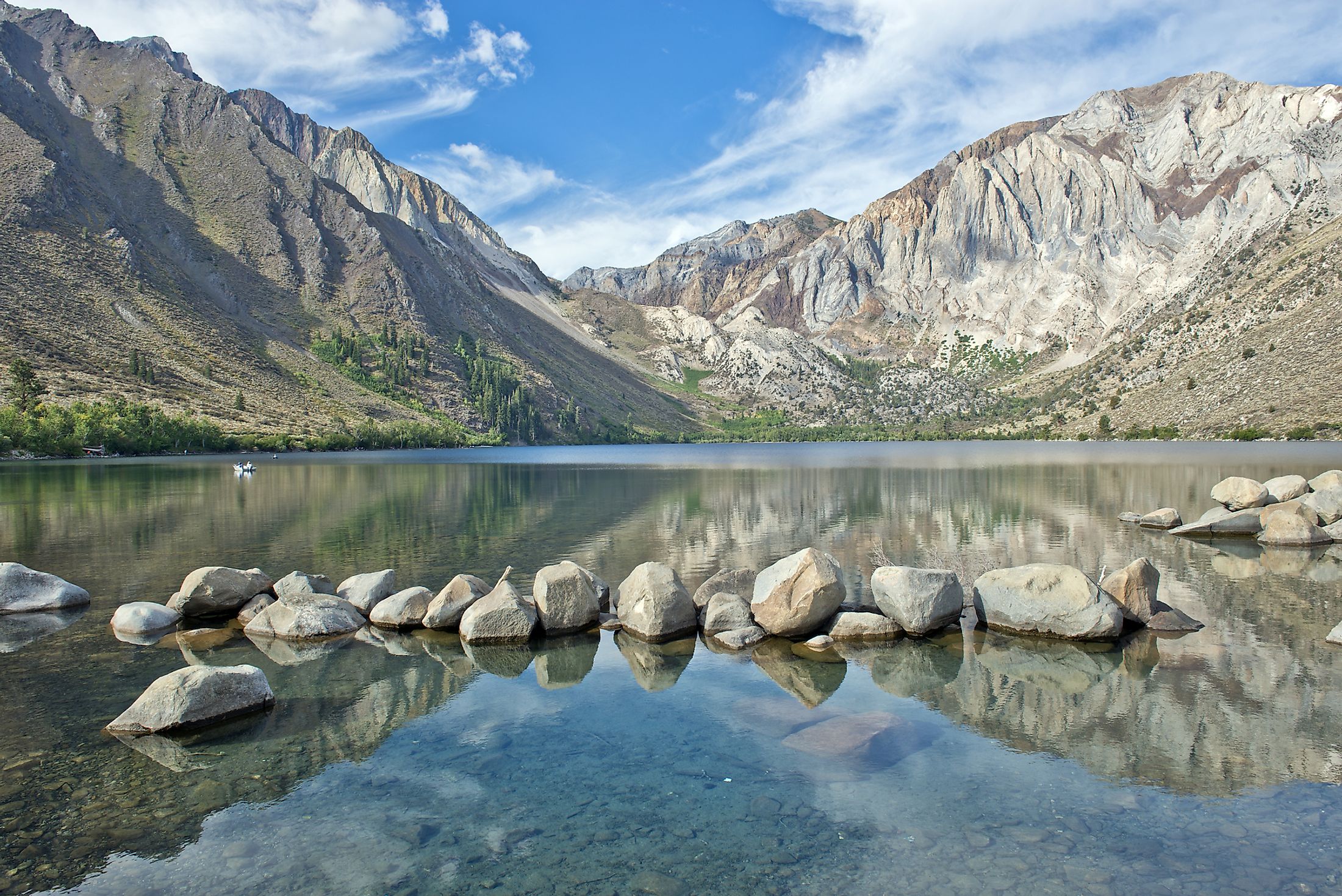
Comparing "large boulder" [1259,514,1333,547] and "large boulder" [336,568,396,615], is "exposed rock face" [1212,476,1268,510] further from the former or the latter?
"large boulder" [336,568,396,615]

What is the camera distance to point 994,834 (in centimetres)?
948

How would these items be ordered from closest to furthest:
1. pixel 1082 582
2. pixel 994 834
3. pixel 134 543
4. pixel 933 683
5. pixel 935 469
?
1. pixel 994 834
2. pixel 933 683
3. pixel 1082 582
4. pixel 134 543
5. pixel 935 469

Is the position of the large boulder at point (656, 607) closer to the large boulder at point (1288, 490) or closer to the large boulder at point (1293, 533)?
the large boulder at point (1293, 533)

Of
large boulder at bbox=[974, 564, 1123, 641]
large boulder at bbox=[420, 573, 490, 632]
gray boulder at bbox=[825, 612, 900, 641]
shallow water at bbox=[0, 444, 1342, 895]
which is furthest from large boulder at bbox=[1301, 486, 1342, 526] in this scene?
large boulder at bbox=[420, 573, 490, 632]

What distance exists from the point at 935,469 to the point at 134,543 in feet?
251

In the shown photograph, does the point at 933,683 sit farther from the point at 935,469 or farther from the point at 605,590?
the point at 935,469

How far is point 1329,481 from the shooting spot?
3659cm

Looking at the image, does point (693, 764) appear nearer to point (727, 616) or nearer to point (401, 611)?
point (727, 616)

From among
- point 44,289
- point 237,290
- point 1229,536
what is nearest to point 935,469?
point 1229,536

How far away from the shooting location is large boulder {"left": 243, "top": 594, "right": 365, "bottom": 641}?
1916cm

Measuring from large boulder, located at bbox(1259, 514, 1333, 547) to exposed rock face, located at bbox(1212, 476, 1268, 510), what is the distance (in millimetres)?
4138

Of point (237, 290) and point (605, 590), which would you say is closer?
point (605, 590)

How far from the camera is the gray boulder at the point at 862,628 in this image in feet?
62.1

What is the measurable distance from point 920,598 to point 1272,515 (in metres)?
24.4
